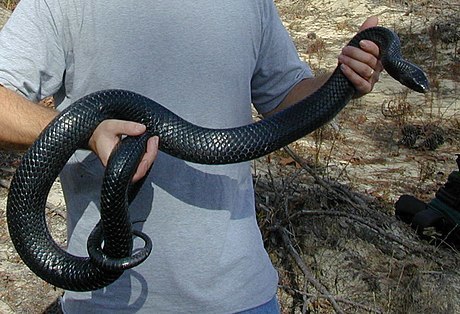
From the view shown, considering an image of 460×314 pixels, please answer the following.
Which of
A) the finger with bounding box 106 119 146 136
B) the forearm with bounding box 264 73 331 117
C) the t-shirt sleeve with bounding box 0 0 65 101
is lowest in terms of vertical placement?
the forearm with bounding box 264 73 331 117

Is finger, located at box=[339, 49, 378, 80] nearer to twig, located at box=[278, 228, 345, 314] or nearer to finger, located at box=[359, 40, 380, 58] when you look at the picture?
finger, located at box=[359, 40, 380, 58]

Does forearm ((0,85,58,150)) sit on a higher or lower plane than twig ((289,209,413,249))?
higher

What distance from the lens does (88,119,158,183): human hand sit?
1.96 m

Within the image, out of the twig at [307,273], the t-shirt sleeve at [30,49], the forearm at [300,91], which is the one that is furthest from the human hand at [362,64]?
the twig at [307,273]

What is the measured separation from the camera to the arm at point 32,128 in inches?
77.8

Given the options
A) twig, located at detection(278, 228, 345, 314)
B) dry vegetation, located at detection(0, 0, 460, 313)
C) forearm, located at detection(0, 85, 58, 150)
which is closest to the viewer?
forearm, located at detection(0, 85, 58, 150)

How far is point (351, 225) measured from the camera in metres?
4.62

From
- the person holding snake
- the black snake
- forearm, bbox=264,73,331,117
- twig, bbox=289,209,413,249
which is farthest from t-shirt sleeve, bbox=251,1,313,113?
twig, bbox=289,209,413,249

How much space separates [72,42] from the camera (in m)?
2.21

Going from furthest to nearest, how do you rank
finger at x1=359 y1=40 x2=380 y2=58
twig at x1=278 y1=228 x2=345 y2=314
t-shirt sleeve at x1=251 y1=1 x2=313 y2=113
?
twig at x1=278 y1=228 x2=345 y2=314
t-shirt sleeve at x1=251 y1=1 x2=313 y2=113
finger at x1=359 y1=40 x2=380 y2=58

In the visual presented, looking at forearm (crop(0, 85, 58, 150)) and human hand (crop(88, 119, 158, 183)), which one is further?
forearm (crop(0, 85, 58, 150))

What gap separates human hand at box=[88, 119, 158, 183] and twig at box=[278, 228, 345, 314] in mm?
2349

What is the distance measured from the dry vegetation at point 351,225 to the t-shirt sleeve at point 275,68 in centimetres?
179

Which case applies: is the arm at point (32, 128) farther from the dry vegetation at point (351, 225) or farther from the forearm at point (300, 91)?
the dry vegetation at point (351, 225)
